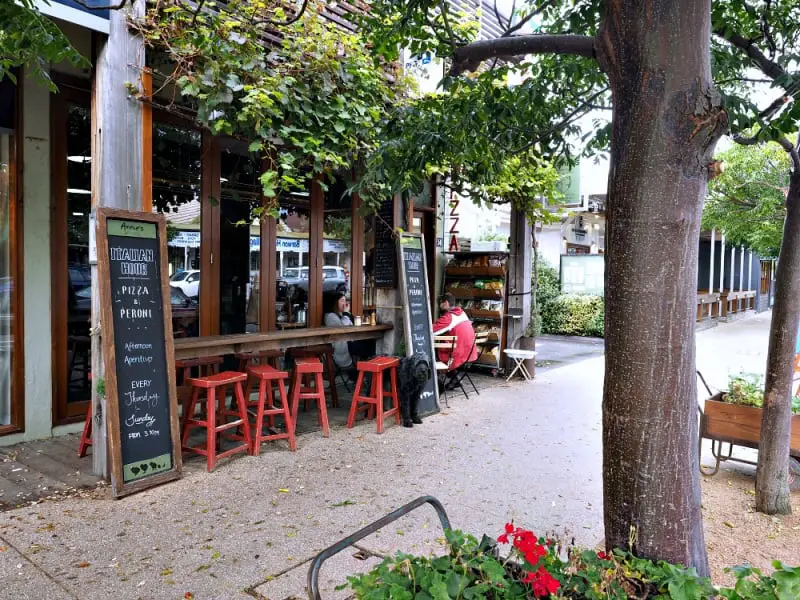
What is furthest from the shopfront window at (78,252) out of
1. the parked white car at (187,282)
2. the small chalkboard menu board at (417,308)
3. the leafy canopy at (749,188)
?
the leafy canopy at (749,188)

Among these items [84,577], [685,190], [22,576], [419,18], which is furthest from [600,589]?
[419,18]

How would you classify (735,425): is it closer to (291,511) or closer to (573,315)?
(291,511)

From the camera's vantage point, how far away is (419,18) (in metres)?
4.43

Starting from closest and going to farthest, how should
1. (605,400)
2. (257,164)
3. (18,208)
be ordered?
(605,400) < (18,208) < (257,164)

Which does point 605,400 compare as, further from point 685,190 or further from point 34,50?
point 34,50

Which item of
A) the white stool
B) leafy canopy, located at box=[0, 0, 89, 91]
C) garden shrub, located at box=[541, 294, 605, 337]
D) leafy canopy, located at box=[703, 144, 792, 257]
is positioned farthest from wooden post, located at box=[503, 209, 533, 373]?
leafy canopy, located at box=[0, 0, 89, 91]

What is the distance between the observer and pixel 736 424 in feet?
15.9

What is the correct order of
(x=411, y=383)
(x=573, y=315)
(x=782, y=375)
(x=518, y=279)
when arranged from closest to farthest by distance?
1. (x=782, y=375)
2. (x=411, y=383)
3. (x=518, y=279)
4. (x=573, y=315)

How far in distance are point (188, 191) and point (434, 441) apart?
3.93 meters

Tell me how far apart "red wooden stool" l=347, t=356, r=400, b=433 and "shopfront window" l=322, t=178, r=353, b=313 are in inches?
74.0

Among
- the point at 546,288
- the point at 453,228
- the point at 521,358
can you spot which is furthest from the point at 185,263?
the point at 546,288

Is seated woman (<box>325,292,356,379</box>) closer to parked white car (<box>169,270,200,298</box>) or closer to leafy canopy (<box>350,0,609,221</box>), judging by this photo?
parked white car (<box>169,270,200,298</box>)

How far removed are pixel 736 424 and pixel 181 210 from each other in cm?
592

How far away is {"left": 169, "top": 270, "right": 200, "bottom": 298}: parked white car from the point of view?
22.5 ft
